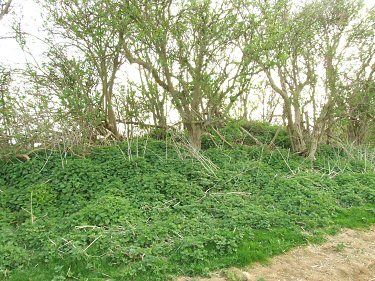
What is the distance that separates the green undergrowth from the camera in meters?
5.03

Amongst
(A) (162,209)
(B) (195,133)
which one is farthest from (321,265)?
(B) (195,133)

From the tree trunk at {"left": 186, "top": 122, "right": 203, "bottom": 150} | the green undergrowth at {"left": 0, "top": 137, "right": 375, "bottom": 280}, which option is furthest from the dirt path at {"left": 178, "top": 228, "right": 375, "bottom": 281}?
the tree trunk at {"left": 186, "top": 122, "right": 203, "bottom": 150}

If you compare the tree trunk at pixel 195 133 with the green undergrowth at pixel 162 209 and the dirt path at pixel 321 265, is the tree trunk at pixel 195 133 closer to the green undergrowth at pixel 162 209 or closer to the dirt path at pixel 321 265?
the green undergrowth at pixel 162 209

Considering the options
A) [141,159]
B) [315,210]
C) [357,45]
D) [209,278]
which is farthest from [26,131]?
[357,45]

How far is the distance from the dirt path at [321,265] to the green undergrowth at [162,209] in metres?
0.17

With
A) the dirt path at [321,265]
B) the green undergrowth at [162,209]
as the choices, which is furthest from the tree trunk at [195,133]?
the dirt path at [321,265]

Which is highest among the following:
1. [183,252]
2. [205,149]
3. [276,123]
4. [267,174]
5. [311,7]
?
[311,7]

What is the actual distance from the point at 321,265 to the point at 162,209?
2.56 metres

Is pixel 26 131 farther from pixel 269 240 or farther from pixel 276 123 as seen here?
pixel 276 123

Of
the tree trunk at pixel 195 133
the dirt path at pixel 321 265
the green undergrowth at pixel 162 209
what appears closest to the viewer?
the dirt path at pixel 321 265

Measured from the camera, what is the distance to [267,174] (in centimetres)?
839

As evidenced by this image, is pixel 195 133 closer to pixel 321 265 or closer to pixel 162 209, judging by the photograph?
pixel 162 209

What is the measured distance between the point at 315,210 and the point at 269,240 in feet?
5.06

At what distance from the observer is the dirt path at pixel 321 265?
490 centimetres
